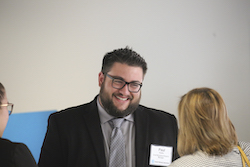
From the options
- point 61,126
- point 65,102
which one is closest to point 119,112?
point 61,126

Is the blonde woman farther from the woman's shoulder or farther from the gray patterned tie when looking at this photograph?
the gray patterned tie

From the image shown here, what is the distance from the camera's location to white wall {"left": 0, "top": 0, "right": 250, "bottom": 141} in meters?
3.23

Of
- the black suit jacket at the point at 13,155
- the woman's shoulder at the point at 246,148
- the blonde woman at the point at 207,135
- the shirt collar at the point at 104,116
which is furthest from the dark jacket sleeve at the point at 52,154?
the woman's shoulder at the point at 246,148

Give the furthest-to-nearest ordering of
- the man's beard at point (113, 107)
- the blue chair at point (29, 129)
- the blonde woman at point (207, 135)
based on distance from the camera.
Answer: the blue chair at point (29, 129) → the man's beard at point (113, 107) → the blonde woman at point (207, 135)

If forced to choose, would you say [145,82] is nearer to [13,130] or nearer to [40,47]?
[40,47]

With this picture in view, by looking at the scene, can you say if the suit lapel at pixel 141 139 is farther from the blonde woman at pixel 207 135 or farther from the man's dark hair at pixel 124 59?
the blonde woman at pixel 207 135

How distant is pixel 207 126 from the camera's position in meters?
1.40

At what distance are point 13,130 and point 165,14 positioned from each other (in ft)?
7.81

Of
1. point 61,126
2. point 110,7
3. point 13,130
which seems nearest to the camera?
point 61,126

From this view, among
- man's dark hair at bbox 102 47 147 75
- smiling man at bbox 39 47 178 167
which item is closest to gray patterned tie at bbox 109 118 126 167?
smiling man at bbox 39 47 178 167

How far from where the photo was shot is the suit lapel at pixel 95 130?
1.88 metres

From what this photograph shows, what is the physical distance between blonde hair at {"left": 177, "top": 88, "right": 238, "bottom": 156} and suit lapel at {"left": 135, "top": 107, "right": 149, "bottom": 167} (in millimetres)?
541

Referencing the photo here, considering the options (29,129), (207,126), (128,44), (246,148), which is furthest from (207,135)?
(29,129)

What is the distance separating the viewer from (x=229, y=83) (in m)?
3.53
